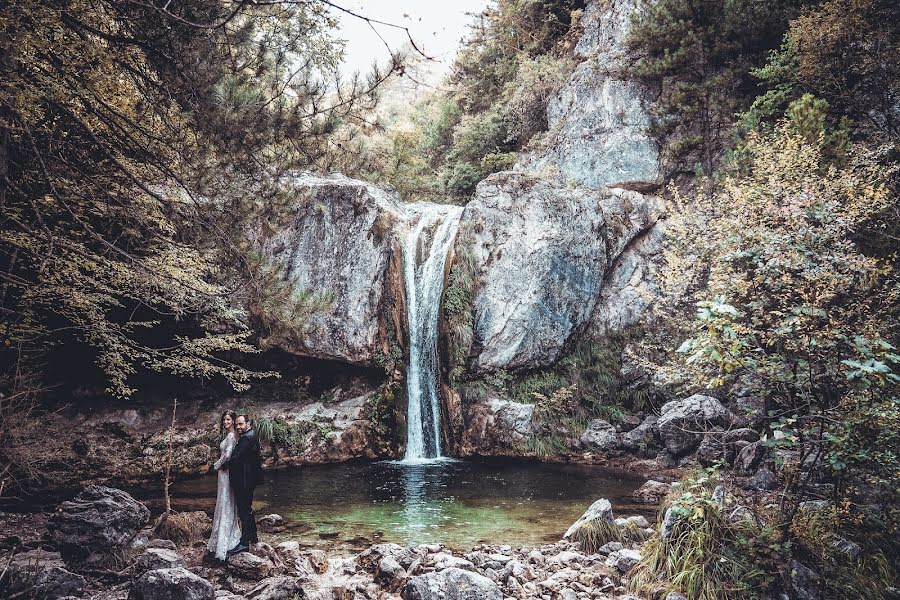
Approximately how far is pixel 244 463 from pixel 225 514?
52 centimetres

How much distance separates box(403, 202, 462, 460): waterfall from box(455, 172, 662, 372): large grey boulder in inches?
34.6

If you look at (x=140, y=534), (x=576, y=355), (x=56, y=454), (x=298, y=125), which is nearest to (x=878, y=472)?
(x=298, y=125)

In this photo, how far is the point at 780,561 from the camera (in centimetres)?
408

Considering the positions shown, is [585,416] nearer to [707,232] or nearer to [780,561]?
[707,232]

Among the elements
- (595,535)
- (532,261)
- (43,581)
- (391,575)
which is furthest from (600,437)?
(43,581)

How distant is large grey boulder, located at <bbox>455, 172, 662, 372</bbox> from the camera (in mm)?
12930

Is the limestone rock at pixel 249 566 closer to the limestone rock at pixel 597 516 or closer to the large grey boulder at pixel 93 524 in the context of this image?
the large grey boulder at pixel 93 524

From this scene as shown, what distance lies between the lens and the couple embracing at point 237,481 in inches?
191

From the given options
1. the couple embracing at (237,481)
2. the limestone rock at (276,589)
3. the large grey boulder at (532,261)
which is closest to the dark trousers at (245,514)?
the couple embracing at (237,481)

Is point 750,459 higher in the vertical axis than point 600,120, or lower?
lower

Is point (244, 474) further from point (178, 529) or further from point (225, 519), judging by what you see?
point (178, 529)

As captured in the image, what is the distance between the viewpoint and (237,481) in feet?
16.4

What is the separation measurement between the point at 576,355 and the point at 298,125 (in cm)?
1087

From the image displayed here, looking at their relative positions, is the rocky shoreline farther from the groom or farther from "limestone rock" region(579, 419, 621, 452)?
"limestone rock" region(579, 419, 621, 452)
